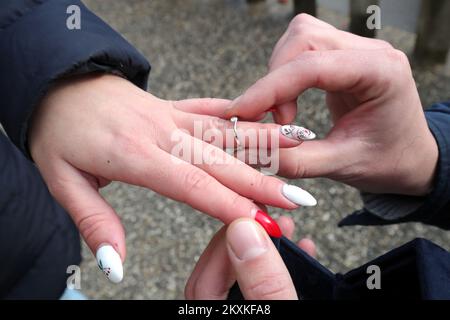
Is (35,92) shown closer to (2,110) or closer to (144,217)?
(2,110)

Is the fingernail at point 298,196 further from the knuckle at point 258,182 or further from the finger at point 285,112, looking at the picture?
the finger at point 285,112

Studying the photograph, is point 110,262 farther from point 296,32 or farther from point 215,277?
point 296,32

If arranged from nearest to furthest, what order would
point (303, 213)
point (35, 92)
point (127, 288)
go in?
point (35, 92)
point (127, 288)
point (303, 213)

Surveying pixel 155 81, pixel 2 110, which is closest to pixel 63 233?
pixel 2 110

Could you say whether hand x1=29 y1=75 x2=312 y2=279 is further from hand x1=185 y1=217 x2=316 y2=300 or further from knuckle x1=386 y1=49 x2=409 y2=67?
knuckle x1=386 y1=49 x2=409 y2=67

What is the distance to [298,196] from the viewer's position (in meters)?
0.75

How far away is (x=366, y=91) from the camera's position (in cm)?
80

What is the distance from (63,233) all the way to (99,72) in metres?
0.49

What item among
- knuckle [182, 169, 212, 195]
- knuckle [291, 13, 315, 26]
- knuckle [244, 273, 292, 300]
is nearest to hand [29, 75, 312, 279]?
knuckle [182, 169, 212, 195]

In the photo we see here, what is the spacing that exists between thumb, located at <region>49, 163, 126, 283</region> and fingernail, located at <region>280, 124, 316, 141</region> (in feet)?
1.06

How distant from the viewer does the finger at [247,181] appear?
0.75 meters

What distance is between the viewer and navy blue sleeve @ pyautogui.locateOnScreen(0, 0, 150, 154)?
2.55ft

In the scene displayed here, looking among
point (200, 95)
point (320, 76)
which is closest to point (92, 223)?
point (320, 76)
